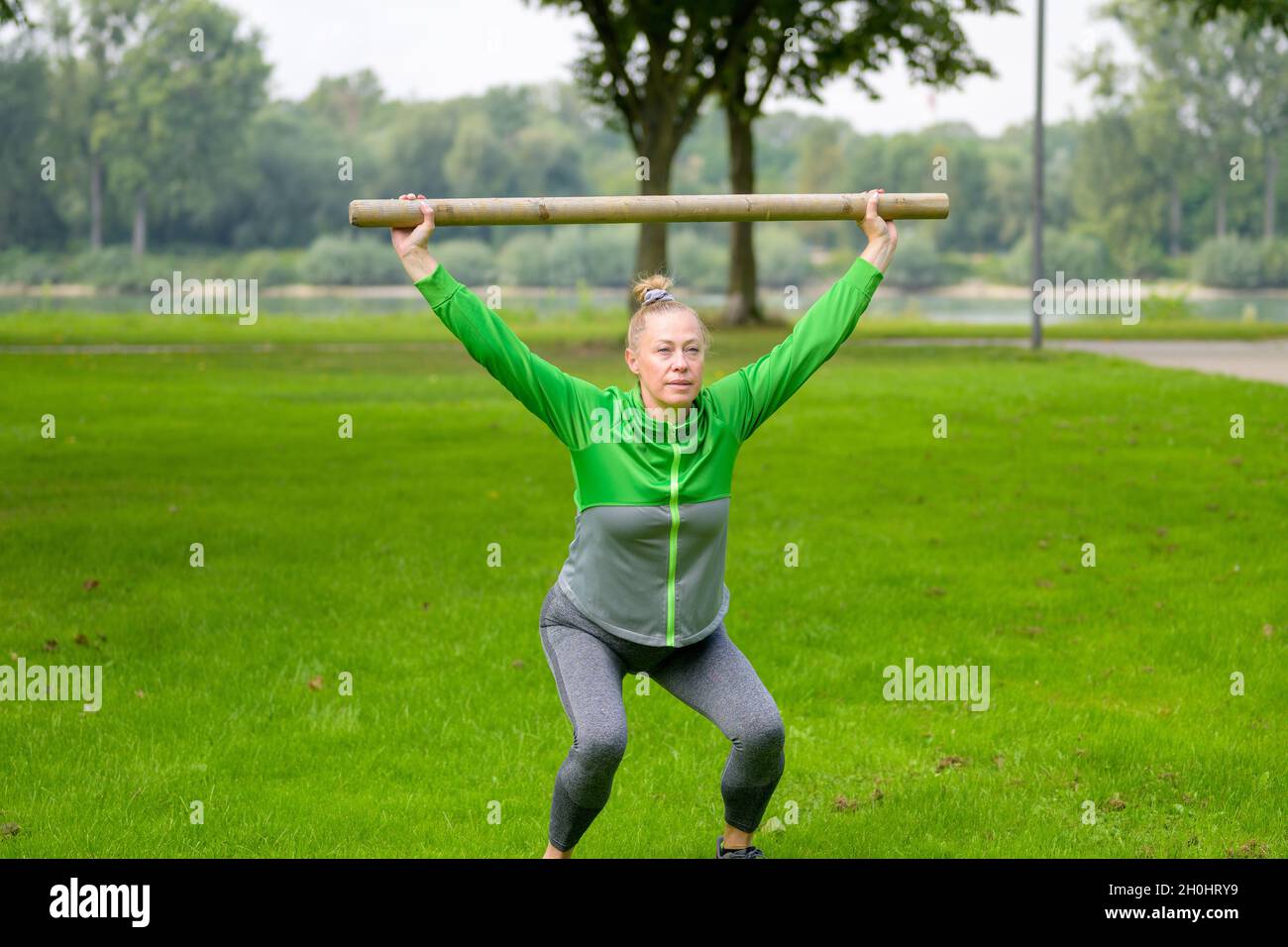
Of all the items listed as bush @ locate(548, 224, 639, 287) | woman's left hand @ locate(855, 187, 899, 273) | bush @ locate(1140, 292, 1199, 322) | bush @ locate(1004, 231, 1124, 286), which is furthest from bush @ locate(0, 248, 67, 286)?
woman's left hand @ locate(855, 187, 899, 273)

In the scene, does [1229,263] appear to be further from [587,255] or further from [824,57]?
[824,57]

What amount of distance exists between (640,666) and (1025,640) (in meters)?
4.11

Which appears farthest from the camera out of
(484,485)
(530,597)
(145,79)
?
(145,79)

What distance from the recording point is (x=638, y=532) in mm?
4566

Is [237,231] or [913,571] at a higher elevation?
[237,231]

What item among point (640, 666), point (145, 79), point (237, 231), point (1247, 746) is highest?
point (145, 79)

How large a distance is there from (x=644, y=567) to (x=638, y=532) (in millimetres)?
115

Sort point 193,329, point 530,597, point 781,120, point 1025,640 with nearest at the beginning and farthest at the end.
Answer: point 1025,640 → point 530,597 → point 193,329 → point 781,120

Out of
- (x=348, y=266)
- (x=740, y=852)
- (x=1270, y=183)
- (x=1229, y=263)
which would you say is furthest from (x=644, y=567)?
(x=1270, y=183)

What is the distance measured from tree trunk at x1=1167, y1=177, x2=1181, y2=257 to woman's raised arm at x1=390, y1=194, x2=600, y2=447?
92.1m

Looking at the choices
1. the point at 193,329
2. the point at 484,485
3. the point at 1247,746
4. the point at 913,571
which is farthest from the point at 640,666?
the point at 193,329

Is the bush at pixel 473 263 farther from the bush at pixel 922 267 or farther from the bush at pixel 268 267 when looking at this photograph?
the bush at pixel 922 267

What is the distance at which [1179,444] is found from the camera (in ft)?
50.2
